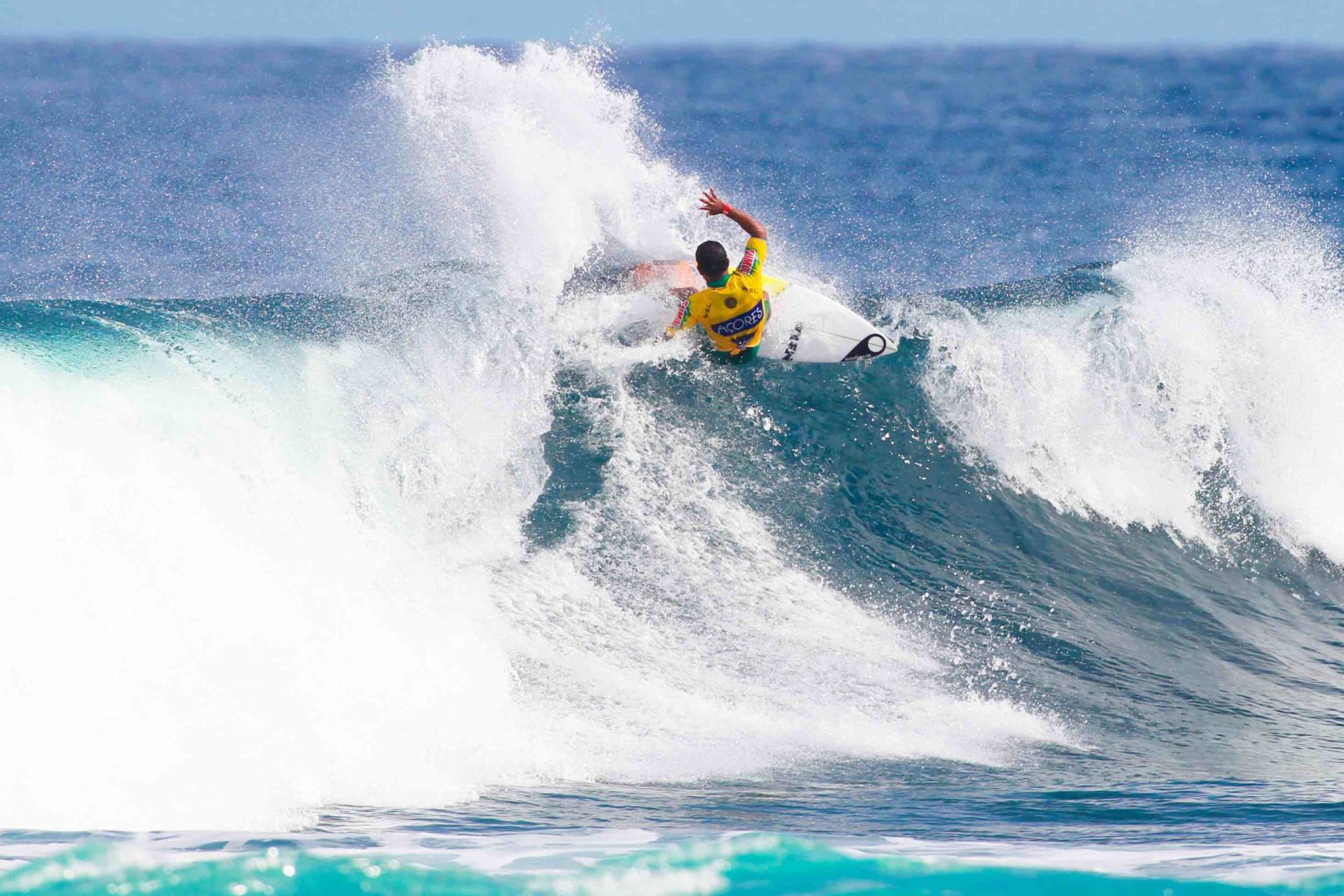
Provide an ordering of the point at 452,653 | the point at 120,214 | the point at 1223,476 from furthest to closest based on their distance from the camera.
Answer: the point at 120,214, the point at 1223,476, the point at 452,653

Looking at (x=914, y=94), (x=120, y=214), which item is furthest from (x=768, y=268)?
(x=914, y=94)

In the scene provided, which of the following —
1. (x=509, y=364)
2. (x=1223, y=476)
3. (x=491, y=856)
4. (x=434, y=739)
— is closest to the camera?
(x=491, y=856)

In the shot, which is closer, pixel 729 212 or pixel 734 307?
pixel 734 307

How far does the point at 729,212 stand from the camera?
10258 millimetres

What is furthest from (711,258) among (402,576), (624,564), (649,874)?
(649,874)

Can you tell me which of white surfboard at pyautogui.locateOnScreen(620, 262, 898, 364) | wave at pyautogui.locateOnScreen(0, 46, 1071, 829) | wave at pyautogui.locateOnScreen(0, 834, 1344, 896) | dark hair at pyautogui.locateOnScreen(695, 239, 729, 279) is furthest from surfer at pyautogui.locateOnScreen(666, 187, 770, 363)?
wave at pyautogui.locateOnScreen(0, 834, 1344, 896)

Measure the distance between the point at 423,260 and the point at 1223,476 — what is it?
7.52 m

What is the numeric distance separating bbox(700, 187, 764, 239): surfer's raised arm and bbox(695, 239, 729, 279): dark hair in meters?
0.39

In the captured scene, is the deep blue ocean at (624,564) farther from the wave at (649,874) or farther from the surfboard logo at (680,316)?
the surfboard logo at (680,316)

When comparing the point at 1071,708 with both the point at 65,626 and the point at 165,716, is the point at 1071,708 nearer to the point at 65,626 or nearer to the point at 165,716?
the point at 165,716

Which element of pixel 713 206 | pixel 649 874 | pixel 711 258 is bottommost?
pixel 649 874

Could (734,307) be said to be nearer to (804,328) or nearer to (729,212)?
(729,212)

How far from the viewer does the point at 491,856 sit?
4895 mm

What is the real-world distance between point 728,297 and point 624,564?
254cm
